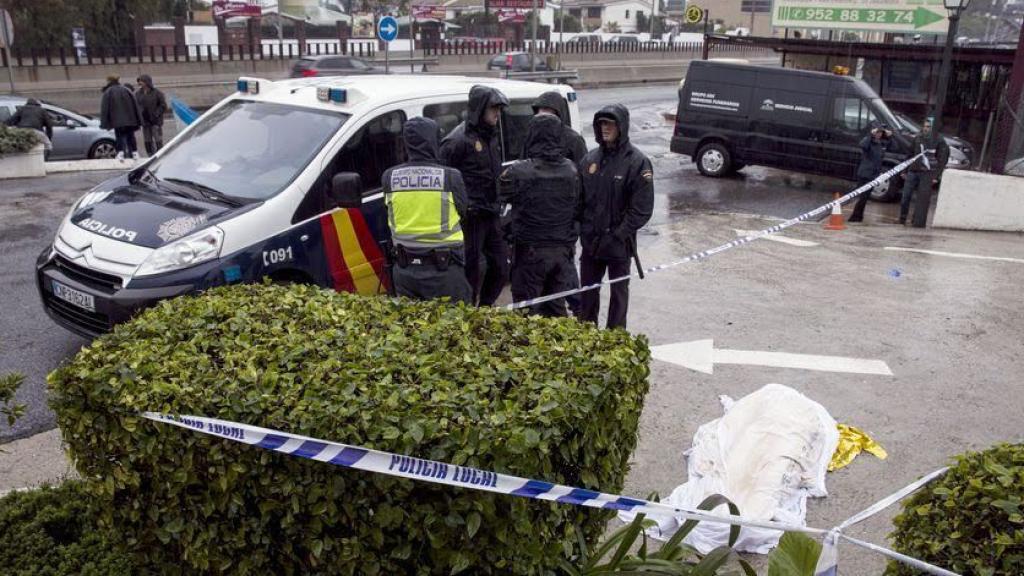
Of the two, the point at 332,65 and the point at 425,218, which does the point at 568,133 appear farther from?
the point at 332,65

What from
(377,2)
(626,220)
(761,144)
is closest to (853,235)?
(761,144)

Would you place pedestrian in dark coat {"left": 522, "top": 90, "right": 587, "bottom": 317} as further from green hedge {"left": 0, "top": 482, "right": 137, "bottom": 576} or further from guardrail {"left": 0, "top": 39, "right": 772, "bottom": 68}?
guardrail {"left": 0, "top": 39, "right": 772, "bottom": 68}

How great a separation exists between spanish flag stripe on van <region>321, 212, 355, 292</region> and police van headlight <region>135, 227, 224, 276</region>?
2.71 ft

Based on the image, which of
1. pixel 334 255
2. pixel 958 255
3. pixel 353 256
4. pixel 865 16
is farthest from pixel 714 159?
pixel 334 255

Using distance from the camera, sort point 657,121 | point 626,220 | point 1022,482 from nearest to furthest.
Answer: point 1022,482 → point 626,220 → point 657,121

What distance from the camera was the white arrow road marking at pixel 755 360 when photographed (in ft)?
22.5

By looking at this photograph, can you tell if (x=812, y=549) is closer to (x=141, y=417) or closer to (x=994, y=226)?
(x=141, y=417)

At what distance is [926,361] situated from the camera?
23.2 feet

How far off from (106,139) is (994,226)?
15058 mm

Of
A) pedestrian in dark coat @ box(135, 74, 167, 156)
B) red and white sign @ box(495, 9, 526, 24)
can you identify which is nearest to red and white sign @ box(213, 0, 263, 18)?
red and white sign @ box(495, 9, 526, 24)

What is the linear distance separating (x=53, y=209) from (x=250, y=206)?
659 centimetres

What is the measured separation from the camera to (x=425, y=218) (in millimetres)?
5812

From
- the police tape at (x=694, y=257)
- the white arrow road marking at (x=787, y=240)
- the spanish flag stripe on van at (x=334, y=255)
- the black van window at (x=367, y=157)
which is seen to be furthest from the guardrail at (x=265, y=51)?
the spanish flag stripe on van at (x=334, y=255)

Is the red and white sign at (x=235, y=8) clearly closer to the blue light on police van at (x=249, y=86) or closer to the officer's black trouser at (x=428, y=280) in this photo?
the blue light on police van at (x=249, y=86)
